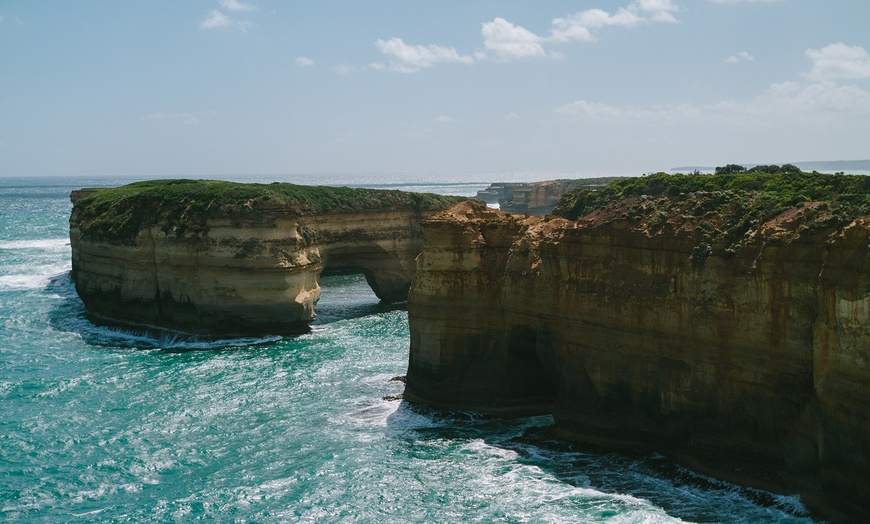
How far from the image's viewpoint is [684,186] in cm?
2717

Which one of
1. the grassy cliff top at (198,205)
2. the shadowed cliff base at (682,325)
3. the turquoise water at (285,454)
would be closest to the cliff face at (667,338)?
the shadowed cliff base at (682,325)

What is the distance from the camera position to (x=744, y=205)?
22047mm

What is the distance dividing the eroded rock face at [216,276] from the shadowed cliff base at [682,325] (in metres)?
15.1

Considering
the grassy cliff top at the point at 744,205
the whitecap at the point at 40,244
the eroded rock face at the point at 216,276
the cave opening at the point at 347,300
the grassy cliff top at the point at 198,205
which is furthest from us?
the whitecap at the point at 40,244

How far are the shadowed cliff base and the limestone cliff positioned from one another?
49.9 ft

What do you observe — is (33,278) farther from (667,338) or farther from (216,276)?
(667,338)

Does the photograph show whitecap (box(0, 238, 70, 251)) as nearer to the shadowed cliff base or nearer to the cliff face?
the cliff face

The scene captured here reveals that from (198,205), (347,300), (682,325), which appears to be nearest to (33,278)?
(347,300)

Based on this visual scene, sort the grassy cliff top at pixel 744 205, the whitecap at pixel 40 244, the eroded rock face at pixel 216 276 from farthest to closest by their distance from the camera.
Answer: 1. the whitecap at pixel 40 244
2. the eroded rock face at pixel 216 276
3. the grassy cliff top at pixel 744 205

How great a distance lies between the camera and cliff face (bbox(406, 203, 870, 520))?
17.9 metres

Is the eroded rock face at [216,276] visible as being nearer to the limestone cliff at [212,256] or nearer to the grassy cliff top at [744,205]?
the limestone cliff at [212,256]

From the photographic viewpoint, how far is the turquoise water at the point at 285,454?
20.2 meters

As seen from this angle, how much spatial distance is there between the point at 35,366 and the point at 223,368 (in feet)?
28.0

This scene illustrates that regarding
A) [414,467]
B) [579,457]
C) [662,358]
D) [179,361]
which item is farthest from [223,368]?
[662,358]
